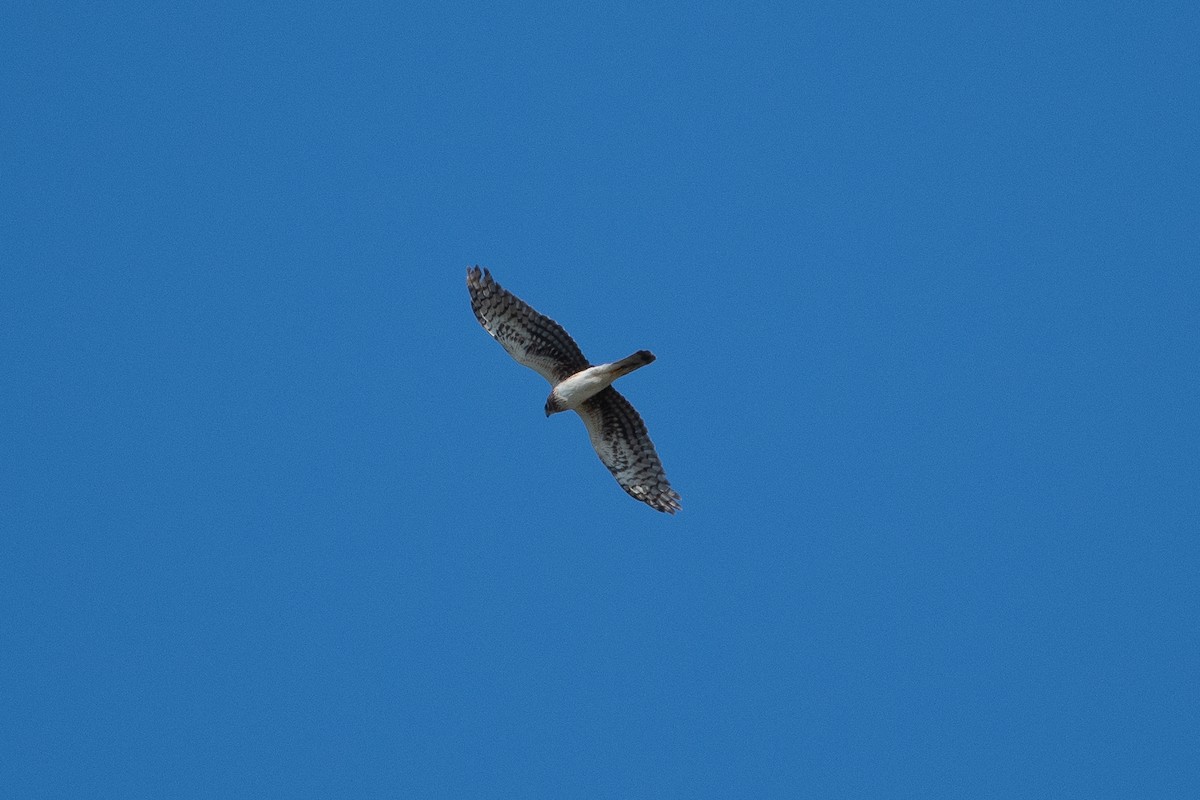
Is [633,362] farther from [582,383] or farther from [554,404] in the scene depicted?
[554,404]

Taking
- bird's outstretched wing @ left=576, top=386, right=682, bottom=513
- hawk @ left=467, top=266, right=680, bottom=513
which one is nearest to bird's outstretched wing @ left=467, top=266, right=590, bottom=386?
hawk @ left=467, top=266, right=680, bottom=513

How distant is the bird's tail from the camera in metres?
22.6

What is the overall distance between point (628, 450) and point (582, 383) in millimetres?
1508

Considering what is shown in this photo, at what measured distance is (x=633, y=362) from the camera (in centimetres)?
2262

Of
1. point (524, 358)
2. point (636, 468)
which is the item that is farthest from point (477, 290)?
point (636, 468)

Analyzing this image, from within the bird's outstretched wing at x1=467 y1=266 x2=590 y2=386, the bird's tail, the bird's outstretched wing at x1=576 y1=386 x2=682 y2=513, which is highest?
the bird's outstretched wing at x1=467 y1=266 x2=590 y2=386

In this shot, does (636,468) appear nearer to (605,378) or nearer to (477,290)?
(605,378)

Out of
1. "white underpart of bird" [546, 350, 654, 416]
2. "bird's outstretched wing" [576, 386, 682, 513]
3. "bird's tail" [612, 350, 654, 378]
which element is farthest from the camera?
"bird's outstretched wing" [576, 386, 682, 513]

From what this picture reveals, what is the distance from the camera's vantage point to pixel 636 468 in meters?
24.1

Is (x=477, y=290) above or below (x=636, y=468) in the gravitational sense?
above

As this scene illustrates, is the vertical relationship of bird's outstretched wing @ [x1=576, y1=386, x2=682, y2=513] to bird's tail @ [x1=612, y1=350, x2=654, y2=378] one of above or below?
below

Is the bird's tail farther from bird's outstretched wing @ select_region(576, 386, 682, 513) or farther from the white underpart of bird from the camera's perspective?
bird's outstretched wing @ select_region(576, 386, 682, 513)

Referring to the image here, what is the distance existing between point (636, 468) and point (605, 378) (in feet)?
5.62

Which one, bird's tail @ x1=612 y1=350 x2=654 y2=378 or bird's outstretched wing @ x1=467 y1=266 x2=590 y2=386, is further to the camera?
bird's outstretched wing @ x1=467 y1=266 x2=590 y2=386
